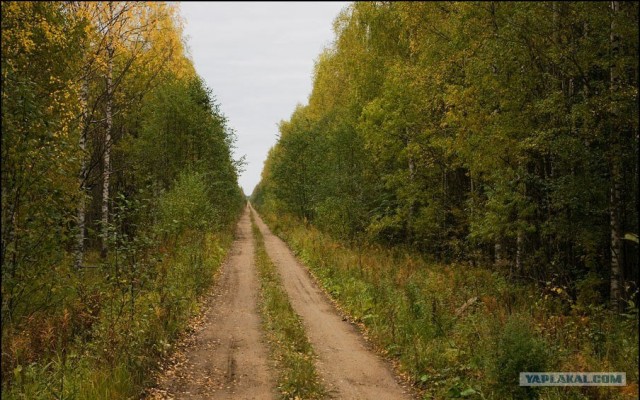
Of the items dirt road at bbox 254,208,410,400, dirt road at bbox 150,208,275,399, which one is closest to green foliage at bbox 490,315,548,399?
dirt road at bbox 254,208,410,400

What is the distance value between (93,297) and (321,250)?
1155 cm

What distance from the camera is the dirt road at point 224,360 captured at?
25.0 feet

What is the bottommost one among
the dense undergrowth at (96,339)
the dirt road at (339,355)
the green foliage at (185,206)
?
the dirt road at (339,355)

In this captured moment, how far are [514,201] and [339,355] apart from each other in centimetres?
617

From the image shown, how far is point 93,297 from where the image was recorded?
11.1m

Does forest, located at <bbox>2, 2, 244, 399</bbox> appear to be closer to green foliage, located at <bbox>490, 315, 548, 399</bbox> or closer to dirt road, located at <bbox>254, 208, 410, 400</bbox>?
dirt road, located at <bbox>254, 208, 410, 400</bbox>

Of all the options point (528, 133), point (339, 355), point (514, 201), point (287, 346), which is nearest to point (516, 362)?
point (339, 355)

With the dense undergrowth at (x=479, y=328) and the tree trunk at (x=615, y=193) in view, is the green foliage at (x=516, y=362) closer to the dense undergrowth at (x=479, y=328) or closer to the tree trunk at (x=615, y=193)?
the dense undergrowth at (x=479, y=328)

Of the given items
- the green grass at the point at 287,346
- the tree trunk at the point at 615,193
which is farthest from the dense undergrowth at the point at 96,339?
the tree trunk at the point at 615,193

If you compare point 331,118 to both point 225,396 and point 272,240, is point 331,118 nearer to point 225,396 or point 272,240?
point 272,240

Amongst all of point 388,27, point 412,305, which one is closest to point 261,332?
point 412,305

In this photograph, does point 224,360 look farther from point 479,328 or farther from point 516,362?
point 516,362

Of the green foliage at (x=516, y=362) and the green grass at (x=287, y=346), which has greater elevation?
the green foliage at (x=516, y=362)

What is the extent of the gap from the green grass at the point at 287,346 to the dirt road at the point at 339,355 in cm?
32
